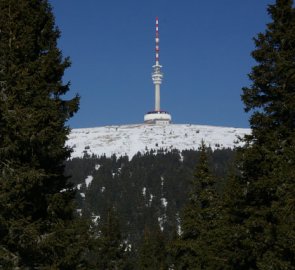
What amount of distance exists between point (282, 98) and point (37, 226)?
970cm

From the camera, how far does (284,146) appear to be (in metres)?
19.6

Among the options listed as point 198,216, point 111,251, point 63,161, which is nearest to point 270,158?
point 63,161

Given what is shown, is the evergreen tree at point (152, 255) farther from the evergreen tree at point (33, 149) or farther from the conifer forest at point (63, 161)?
the evergreen tree at point (33, 149)

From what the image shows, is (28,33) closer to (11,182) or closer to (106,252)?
(11,182)

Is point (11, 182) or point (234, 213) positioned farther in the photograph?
point (234, 213)

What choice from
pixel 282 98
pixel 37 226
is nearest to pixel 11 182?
pixel 37 226

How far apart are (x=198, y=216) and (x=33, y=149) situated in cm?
1926

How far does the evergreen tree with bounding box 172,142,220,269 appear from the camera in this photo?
33625mm

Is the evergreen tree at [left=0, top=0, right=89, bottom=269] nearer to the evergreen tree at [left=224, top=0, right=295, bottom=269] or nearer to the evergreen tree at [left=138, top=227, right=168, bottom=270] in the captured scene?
the evergreen tree at [left=224, top=0, right=295, bottom=269]

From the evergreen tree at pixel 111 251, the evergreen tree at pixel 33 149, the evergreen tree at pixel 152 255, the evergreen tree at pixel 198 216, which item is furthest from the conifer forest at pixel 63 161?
the evergreen tree at pixel 152 255

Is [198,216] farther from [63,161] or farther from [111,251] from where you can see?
[111,251]

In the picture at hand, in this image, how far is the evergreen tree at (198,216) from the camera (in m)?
33.6

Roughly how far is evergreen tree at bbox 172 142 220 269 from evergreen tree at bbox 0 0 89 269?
52.5ft

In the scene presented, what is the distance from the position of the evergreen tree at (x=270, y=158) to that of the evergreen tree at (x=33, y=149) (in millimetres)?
5992
